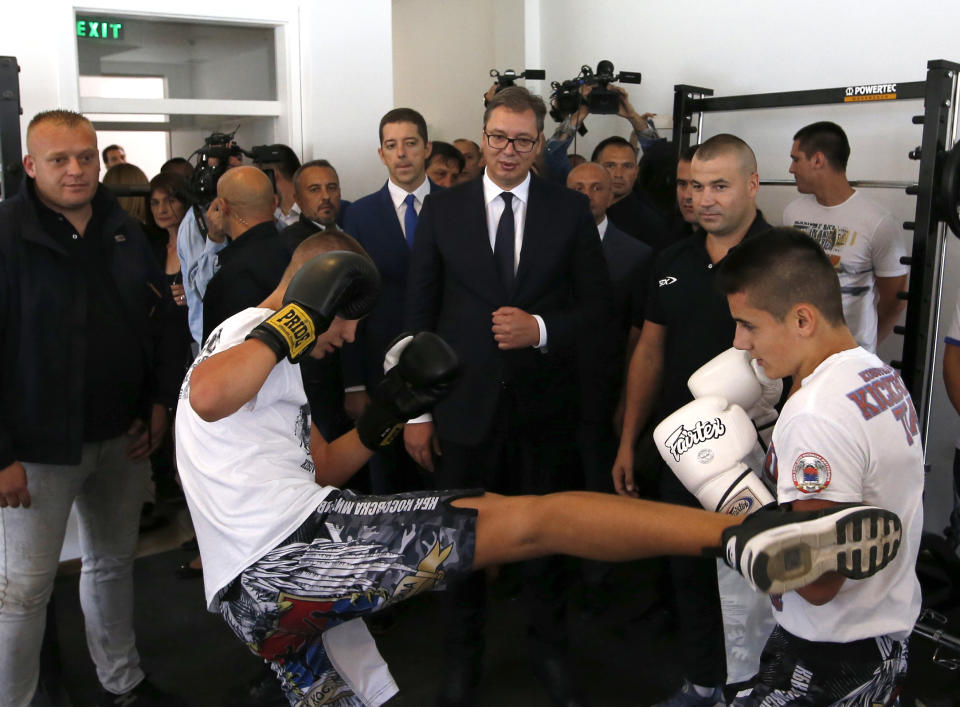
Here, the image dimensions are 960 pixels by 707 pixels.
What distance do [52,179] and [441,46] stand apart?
16.5 feet

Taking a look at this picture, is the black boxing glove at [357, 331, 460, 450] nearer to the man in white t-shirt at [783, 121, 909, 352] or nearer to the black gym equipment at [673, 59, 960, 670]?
the black gym equipment at [673, 59, 960, 670]

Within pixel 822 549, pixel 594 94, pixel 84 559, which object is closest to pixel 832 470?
pixel 822 549

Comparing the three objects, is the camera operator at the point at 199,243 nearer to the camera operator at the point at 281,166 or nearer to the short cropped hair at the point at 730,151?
the camera operator at the point at 281,166

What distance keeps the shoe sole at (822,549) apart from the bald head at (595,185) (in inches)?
97.2

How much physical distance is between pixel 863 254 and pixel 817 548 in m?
2.57

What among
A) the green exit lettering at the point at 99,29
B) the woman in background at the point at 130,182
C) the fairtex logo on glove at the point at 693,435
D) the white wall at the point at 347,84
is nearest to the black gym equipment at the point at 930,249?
the fairtex logo on glove at the point at 693,435

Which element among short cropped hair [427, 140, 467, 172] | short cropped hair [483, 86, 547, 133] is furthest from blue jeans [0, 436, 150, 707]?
short cropped hair [427, 140, 467, 172]

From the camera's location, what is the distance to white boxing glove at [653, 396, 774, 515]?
183cm

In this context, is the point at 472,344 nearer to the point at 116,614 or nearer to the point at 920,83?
the point at 116,614

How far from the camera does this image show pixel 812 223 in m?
3.77

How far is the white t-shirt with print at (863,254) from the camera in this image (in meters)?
3.57

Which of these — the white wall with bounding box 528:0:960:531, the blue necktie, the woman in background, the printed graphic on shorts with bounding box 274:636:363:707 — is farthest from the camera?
the woman in background

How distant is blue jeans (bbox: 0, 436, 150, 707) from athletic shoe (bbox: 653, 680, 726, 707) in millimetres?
1583

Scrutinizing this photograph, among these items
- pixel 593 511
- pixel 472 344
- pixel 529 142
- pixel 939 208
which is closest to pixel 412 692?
pixel 472 344
